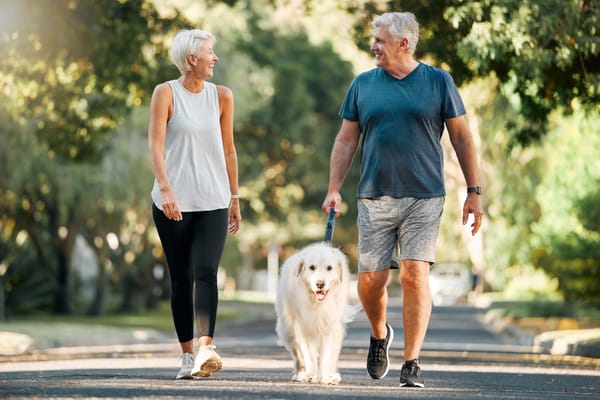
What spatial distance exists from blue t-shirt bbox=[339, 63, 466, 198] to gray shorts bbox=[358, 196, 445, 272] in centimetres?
7

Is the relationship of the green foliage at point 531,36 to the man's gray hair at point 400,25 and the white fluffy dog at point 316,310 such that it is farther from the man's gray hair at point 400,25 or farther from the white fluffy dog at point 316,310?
the white fluffy dog at point 316,310

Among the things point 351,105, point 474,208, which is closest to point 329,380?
point 474,208

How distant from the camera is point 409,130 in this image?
9.50m

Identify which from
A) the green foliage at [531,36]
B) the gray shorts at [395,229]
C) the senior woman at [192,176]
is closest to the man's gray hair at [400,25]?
the gray shorts at [395,229]

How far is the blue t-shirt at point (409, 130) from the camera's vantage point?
31.1ft

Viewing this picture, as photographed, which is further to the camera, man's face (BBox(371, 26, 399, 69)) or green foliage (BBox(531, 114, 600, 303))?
green foliage (BBox(531, 114, 600, 303))

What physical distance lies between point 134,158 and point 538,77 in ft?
52.9

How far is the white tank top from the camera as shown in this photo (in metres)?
9.38

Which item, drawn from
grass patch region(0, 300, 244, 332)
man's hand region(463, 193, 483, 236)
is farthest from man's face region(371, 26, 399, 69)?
grass patch region(0, 300, 244, 332)

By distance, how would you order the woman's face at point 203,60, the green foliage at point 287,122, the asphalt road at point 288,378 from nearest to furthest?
the asphalt road at point 288,378
the woman's face at point 203,60
the green foliage at point 287,122

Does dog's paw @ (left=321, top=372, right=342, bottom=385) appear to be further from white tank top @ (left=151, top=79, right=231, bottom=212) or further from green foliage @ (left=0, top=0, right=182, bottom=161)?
green foliage @ (left=0, top=0, right=182, bottom=161)

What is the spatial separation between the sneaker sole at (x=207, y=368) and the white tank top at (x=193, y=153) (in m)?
1.02

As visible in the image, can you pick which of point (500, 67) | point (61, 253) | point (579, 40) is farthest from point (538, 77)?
point (61, 253)

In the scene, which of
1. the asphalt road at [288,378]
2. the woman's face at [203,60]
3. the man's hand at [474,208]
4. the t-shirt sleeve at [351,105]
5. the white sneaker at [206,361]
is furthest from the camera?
the t-shirt sleeve at [351,105]
